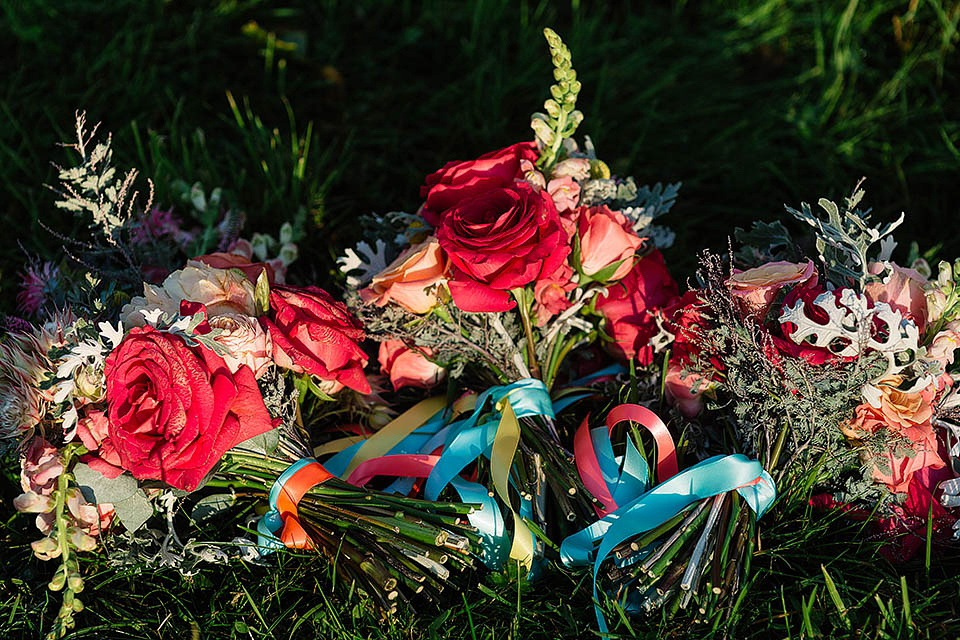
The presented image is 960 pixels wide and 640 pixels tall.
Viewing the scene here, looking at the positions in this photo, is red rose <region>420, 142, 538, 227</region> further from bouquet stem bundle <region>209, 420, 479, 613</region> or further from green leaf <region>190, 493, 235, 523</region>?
green leaf <region>190, 493, 235, 523</region>

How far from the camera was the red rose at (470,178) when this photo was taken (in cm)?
155

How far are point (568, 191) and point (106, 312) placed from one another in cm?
84

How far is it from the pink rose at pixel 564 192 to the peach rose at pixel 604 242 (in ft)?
0.08

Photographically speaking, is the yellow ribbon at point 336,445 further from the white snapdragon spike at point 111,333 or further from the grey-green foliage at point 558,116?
the grey-green foliage at point 558,116

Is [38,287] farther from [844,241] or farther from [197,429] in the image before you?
[844,241]

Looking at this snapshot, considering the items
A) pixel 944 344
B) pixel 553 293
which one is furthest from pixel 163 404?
pixel 944 344

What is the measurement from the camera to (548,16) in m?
2.78

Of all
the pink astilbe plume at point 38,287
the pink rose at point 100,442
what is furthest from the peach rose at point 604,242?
the pink astilbe plume at point 38,287

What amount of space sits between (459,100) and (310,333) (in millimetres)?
1345

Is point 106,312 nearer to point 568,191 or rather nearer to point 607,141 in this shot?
Result: point 568,191

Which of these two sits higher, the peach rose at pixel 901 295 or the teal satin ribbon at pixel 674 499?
the peach rose at pixel 901 295

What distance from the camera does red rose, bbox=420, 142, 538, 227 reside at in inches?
61.2

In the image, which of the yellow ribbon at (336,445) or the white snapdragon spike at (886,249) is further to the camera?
the yellow ribbon at (336,445)

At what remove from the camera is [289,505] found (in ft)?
5.08
